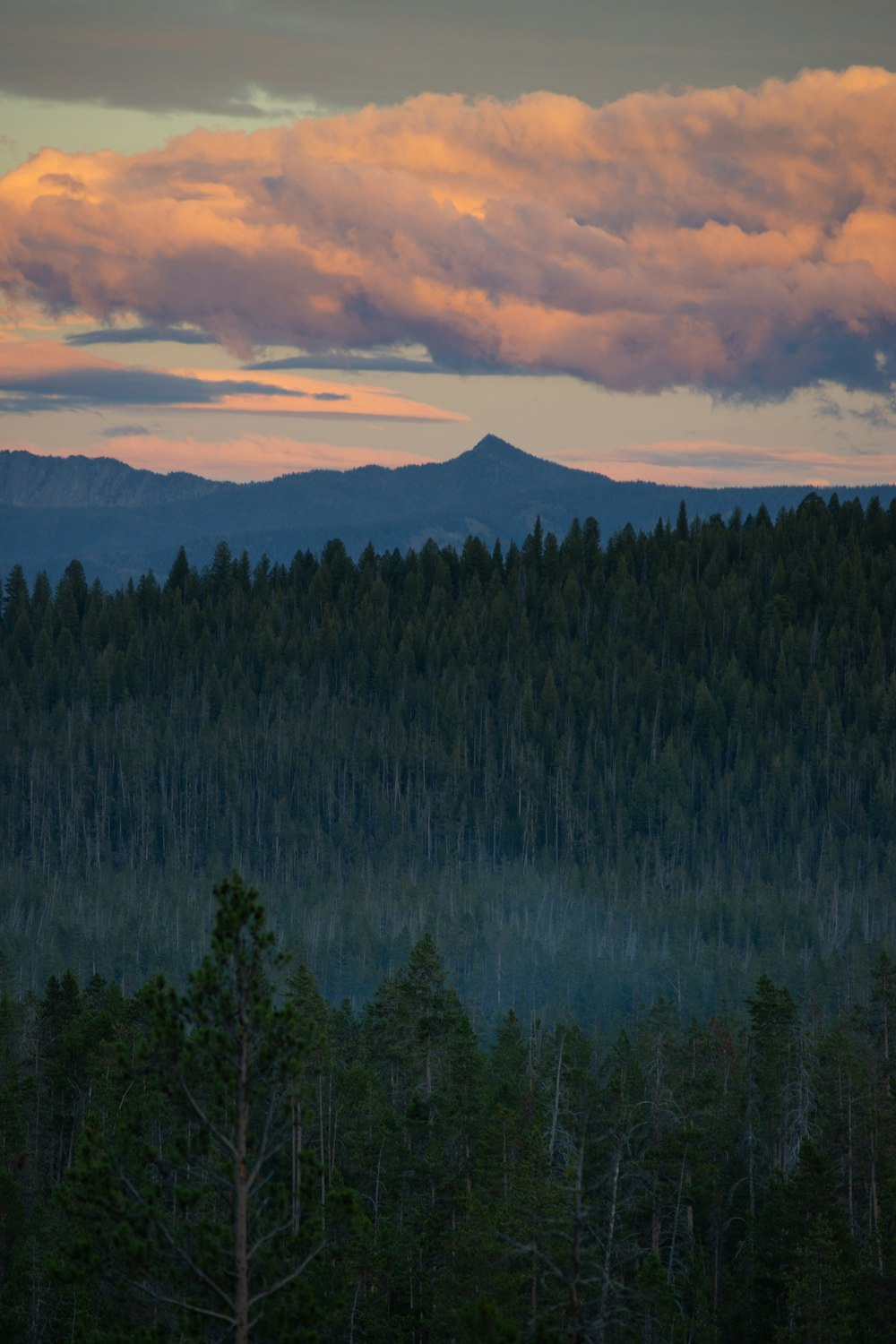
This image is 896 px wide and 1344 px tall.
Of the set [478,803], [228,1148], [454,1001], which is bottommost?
[478,803]

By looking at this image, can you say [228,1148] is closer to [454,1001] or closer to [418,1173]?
[418,1173]

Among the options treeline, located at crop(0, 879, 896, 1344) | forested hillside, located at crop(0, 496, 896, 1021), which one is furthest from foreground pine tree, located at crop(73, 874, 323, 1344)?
forested hillside, located at crop(0, 496, 896, 1021)

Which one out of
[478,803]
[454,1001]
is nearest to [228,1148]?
[454,1001]

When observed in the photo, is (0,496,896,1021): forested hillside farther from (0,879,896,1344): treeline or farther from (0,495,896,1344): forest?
(0,879,896,1344): treeline

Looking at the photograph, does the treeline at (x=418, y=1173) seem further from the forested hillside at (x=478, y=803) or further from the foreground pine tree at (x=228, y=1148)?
the forested hillside at (x=478, y=803)

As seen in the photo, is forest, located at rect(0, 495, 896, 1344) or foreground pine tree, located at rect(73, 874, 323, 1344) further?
forest, located at rect(0, 495, 896, 1344)

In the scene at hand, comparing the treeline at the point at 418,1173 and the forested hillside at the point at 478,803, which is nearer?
the treeline at the point at 418,1173

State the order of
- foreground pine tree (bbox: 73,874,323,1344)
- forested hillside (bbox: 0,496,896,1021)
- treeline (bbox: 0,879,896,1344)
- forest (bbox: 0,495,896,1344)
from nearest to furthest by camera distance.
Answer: foreground pine tree (bbox: 73,874,323,1344)
treeline (bbox: 0,879,896,1344)
forest (bbox: 0,495,896,1344)
forested hillside (bbox: 0,496,896,1021)

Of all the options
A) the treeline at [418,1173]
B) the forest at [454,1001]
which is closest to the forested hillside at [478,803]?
the forest at [454,1001]

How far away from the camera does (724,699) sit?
19025 cm

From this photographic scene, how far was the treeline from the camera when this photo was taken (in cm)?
2933

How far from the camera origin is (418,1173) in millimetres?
55594

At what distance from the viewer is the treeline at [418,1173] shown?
96.2ft

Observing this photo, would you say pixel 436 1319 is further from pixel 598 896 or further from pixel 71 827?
pixel 71 827
